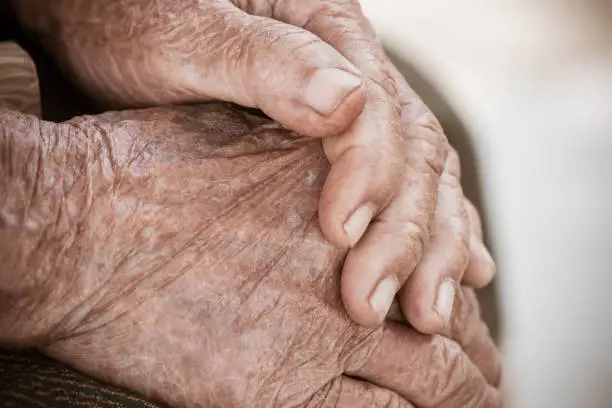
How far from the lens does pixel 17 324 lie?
627mm

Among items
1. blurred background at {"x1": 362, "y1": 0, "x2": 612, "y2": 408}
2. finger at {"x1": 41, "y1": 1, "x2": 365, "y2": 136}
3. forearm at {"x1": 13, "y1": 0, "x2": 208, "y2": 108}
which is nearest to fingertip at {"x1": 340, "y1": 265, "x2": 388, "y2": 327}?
finger at {"x1": 41, "y1": 1, "x2": 365, "y2": 136}

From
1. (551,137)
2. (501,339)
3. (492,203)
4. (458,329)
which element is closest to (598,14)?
(551,137)

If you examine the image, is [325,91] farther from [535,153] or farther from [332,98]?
[535,153]

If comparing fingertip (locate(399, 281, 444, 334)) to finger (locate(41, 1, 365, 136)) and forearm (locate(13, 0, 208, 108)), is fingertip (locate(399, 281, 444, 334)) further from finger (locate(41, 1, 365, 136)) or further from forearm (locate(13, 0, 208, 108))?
forearm (locate(13, 0, 208, 108))

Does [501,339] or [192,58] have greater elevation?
[192,58]

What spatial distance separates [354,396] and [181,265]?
0.83ft

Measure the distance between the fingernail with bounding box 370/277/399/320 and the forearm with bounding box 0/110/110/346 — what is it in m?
0.32

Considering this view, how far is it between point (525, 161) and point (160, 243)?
1.16 meters

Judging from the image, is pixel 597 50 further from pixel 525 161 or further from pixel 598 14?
pixel 525 161

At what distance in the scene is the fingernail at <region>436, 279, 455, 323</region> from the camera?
78cm

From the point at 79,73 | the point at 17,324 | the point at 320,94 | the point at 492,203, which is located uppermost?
the point at 320,94

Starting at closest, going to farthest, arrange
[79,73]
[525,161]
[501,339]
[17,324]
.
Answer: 1. [17,324]
2. [79,73]
3. [501,339]
4. [525,161]

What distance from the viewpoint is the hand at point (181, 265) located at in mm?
629

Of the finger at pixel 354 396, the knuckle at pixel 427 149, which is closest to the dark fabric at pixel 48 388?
the finger at pixel 354 396
